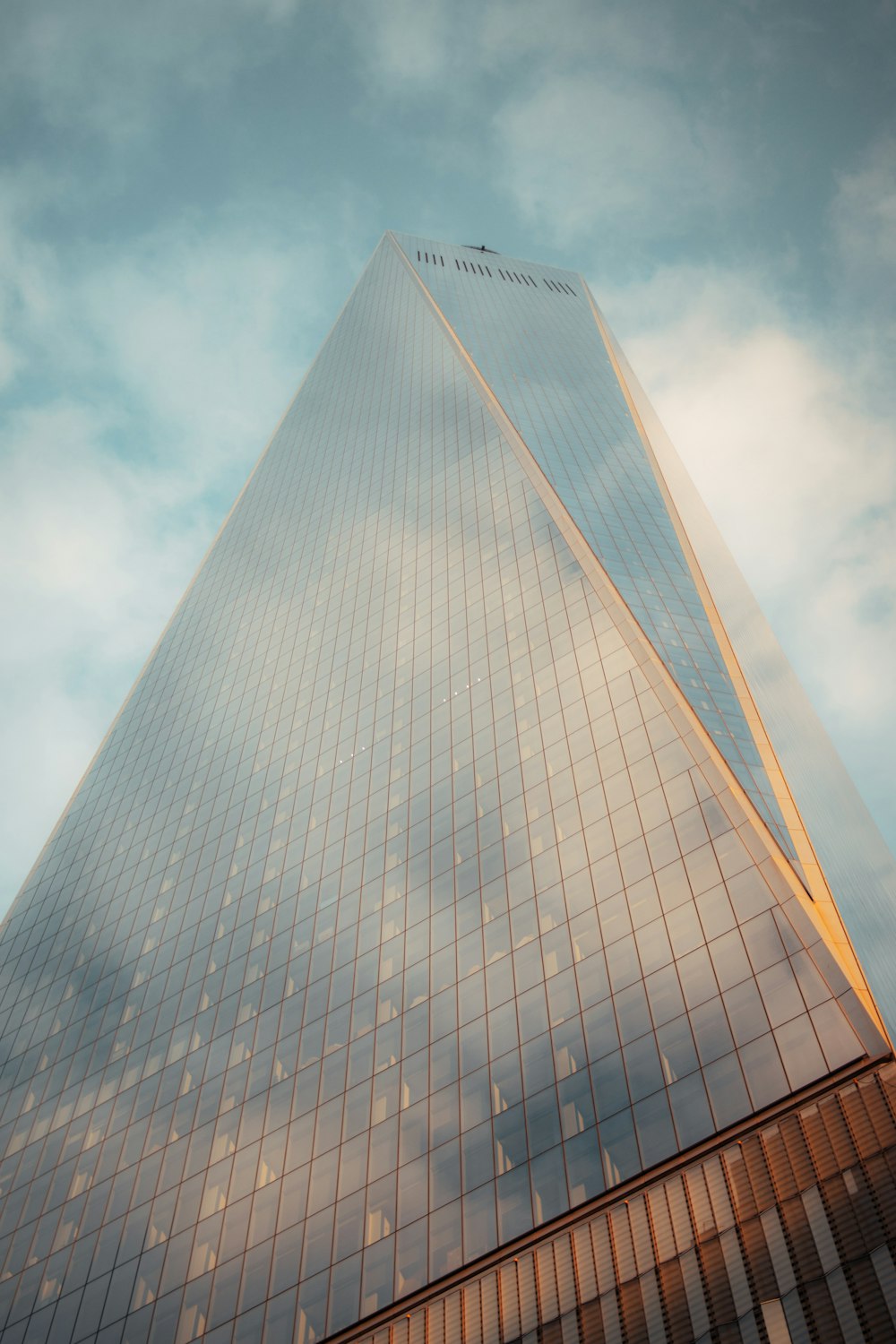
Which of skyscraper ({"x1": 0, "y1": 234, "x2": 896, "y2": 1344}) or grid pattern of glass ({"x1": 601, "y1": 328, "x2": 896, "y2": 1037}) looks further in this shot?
grid pattern of glass ({"x1": 601, "y1": 328, "x2": 896, "y2": 1037})

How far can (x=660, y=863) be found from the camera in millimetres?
41188

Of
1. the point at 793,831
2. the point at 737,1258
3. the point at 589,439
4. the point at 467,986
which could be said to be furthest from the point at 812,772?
the point at 737,1258

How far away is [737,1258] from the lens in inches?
1096

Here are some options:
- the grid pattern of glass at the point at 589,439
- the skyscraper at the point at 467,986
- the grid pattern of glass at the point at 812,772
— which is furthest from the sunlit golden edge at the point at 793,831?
the grid pattern of glass at the point at 812,772

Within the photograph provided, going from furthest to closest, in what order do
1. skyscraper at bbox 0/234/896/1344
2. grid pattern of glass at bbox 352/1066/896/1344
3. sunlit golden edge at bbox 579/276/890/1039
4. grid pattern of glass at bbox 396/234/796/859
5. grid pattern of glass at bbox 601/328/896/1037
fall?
1. grid pattern of glass at bbox 396/234/796/859
2. grid pattern of glass at bbox 601/328/896/1037
3. sunlit golden edge at bbox 579/276/890/1039
4. skyscraper at bbox 0/234/896/1344
5. grid pattern of glass at bbox 352/1066/896/1344

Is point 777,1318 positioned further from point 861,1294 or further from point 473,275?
point 473,275

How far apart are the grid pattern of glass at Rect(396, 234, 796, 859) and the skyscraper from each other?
485mm

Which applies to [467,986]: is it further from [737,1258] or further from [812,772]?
[812,772]

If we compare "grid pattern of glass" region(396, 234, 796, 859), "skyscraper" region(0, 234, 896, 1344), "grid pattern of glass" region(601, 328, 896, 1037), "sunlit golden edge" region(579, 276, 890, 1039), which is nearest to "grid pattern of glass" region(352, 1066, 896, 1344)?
"skyscraper" region(0, 234, 896, 1344)

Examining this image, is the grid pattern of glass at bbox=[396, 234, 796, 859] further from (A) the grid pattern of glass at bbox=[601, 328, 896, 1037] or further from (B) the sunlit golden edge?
(A) the grid pattern of glass at bbox=[601, 328, 896, 1037]

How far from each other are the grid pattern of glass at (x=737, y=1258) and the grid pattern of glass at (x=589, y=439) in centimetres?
1169

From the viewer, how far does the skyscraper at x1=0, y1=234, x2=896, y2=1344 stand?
3073 cm

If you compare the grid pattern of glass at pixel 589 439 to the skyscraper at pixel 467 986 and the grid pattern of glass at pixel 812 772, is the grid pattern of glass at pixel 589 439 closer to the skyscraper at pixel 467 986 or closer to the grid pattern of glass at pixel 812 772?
the skyscraper at pixel 467 986

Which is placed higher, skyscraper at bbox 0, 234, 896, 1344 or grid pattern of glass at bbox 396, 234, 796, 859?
grid pattern of glass at bbox 396, 234, 796, 859
